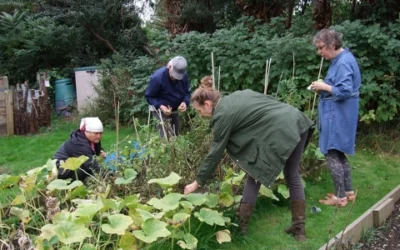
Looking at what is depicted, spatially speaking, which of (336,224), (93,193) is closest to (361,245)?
(336,224)

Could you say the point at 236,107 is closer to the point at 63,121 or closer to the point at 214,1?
the point at 63,121

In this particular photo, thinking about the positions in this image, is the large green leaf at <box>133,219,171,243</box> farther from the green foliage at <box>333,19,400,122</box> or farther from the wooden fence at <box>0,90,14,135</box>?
the wooden fence at <box>0,90,14,135</box>

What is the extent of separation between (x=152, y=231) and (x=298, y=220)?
1289 mm

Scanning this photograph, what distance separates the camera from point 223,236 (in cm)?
338

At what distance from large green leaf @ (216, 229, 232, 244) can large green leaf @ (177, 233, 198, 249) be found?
26cm

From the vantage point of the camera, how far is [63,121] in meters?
9.88

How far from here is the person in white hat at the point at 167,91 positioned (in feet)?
17.0

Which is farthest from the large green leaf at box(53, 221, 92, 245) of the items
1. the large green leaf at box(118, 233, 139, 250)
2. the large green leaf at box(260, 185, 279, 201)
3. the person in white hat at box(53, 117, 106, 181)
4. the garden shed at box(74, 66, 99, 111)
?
the garden shed at box(74, 66, 99, 111)

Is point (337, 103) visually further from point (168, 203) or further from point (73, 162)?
point (73, 162)

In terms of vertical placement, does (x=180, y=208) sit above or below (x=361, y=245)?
above

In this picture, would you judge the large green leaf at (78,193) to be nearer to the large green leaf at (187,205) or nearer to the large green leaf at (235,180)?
the large green leaf at (187,205)

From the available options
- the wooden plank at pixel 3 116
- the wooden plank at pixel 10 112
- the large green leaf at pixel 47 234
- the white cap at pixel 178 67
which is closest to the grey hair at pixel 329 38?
the white cap at pixel 178 67

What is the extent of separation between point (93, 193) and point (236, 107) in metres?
1.49

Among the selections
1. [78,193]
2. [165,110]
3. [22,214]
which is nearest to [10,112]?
[165,110]
